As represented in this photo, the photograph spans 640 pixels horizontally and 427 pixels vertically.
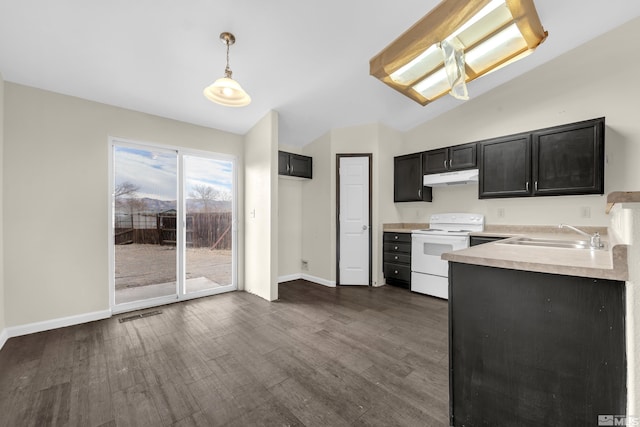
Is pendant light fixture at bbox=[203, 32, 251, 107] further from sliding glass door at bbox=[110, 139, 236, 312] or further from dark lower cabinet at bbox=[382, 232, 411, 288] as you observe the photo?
dark lower cabinet at bbox=[382, 232, 411, 288]

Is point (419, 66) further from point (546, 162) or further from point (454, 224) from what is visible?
point (454, 224)

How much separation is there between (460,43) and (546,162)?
1.95 metres

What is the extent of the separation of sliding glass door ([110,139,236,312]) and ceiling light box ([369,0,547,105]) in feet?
9.43

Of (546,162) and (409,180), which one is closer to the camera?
(546,162)

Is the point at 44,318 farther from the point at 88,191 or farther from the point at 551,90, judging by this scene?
the point at 551,90

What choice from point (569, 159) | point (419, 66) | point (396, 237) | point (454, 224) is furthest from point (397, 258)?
point (419, 66)

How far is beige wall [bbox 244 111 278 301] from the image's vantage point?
3.55 m

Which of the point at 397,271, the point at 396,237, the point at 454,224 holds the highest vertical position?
the point at 454,224

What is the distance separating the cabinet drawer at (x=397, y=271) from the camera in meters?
4.02

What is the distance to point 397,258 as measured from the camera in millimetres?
4137

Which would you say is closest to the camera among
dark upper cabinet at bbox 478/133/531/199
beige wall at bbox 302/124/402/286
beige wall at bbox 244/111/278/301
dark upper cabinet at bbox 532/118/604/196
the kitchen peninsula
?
the kitchen peninsula

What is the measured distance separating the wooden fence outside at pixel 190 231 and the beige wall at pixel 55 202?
0.81ft

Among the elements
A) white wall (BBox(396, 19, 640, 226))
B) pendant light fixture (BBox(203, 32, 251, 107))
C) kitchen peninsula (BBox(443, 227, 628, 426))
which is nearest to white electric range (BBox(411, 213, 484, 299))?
white wall (BBox(396, 19, 640, 226))

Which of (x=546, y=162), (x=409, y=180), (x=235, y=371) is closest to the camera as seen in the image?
(x=235, y=371)
